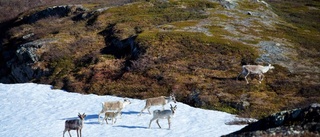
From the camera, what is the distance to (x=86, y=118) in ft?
109

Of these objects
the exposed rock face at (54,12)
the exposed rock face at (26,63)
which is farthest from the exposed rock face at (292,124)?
the exposed rock face at (54,12)

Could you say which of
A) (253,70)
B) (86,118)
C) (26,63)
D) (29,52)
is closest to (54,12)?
(29,52)

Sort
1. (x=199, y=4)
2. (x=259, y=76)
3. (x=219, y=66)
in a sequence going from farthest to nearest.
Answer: (x=199, y=4)
(x=219, y=66)
(x=259, y=76)

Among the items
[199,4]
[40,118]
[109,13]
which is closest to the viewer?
[40,118]

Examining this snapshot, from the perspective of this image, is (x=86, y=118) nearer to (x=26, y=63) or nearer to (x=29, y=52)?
(x=26, y=63)

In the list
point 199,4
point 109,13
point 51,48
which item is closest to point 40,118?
point 51,48

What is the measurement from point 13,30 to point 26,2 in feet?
133

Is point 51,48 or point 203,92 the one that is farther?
point 51,48

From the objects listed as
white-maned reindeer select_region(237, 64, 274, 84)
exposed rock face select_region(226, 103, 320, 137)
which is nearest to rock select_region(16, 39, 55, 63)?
white-maned reindeer select_region(237, 64, 274, 84)

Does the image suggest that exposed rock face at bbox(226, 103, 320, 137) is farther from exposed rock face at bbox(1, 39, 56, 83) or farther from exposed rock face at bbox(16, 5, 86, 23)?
exposed rock face at bbox(16, 5, 86, 23)

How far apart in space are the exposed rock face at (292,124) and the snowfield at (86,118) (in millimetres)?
10304

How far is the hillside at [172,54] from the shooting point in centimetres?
4148

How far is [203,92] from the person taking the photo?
40844 mm

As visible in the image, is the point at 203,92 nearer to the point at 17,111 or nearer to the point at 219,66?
the point at 219,66
